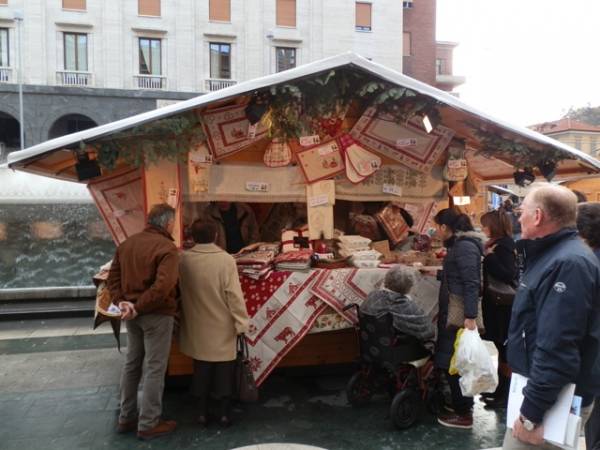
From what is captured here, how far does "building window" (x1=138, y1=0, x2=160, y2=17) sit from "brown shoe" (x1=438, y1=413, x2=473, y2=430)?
23.0m

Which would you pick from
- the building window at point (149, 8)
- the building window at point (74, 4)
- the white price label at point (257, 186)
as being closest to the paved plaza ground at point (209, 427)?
the white price label at point (257, 186)

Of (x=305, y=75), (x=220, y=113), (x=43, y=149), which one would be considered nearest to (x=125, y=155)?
(x=43, y=149)

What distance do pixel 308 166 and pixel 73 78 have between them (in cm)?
2091

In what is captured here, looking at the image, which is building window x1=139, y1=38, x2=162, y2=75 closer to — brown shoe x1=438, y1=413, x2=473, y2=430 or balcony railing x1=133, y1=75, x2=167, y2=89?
balcony railing x1=133, y1=75, x2=167, y2=89

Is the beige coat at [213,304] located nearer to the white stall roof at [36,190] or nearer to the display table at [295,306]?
the display table at [295,306]

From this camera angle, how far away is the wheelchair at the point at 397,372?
12.5 ft

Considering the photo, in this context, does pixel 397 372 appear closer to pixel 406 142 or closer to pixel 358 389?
pixel 358 389

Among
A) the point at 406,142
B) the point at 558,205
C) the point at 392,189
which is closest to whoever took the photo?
the point at 558,205

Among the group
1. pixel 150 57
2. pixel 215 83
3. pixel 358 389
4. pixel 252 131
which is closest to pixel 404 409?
pixel 358 389

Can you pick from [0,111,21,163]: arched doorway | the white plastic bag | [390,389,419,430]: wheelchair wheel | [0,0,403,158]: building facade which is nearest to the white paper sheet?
the white plastic bag

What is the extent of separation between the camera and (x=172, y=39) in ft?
74.3

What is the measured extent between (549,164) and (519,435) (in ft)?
11.6

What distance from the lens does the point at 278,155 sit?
15.8 ft

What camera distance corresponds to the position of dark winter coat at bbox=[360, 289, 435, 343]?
375cm
